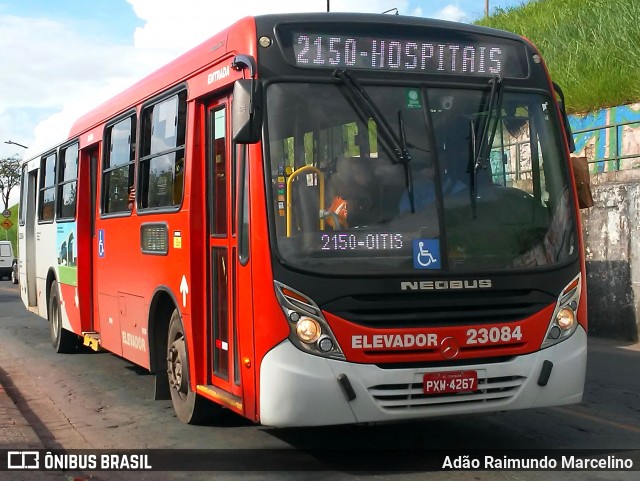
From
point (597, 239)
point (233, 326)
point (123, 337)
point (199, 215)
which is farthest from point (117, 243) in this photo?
point (597, 239)

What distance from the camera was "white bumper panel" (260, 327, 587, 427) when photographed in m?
5.81

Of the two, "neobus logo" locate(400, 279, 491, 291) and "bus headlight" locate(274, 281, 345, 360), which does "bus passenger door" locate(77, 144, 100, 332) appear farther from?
"neobus logo" locate(400, 279, 491, 291)

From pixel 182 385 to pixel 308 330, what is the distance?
2.26 meters

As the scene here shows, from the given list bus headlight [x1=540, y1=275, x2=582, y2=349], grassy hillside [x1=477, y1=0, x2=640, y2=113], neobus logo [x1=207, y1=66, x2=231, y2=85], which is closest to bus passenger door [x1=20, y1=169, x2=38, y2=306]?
neobus logo [x1=207, y1=66, x2=231, y2=85]

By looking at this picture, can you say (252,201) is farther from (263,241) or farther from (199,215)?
(199,215)

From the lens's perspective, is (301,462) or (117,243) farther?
(117,243)

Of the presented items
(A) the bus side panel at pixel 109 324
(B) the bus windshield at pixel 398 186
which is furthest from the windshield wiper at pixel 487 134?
(A) the bus side panel at pixel 109 324

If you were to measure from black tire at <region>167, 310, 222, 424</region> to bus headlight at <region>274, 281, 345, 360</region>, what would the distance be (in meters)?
1.82

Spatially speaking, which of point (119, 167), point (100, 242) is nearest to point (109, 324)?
point (100, 242)

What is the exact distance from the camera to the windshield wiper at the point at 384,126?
6145 mm

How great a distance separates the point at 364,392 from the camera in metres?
5.86

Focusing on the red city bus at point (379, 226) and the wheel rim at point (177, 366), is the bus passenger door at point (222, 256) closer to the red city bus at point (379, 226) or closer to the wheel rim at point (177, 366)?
the red city bus at point (379, 226)

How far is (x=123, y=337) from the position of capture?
9.41 m

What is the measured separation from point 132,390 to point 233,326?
146 inches
